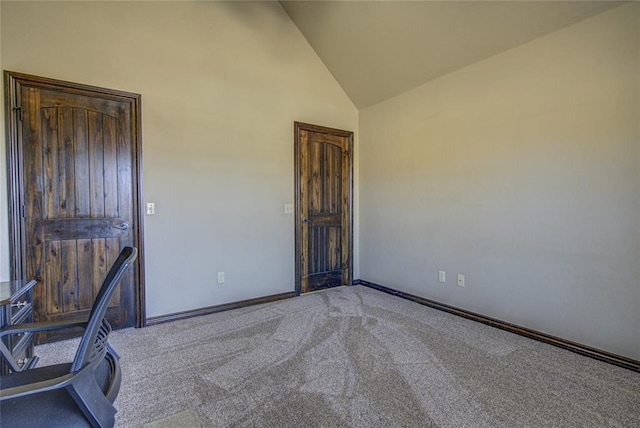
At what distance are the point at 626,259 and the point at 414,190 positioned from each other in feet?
6.47

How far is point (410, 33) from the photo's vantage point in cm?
319

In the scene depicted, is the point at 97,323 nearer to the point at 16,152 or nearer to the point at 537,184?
the point at 16,152

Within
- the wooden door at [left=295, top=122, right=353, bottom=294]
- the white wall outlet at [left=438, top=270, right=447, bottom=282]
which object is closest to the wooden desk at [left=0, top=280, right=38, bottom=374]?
the wooden door at [left=295, top=122, right=353, bottom=294]

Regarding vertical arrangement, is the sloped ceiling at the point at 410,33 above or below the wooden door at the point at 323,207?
above

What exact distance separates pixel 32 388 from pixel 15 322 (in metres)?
1.31

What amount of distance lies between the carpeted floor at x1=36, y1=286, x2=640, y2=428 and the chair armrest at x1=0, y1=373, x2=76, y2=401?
37.1 inches

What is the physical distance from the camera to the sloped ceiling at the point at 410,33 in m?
2.54

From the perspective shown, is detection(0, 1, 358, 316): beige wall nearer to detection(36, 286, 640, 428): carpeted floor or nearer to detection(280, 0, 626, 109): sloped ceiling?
detection(280, 0, 626, 109): sloped ceiling

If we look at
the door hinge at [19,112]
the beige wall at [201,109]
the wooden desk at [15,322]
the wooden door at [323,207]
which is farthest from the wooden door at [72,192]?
the wooden door at [323,207]

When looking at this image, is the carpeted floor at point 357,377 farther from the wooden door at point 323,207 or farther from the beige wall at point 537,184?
the wooden door at point 323,207

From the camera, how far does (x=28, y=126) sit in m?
2.57

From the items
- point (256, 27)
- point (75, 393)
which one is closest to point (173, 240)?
point (75, 393)

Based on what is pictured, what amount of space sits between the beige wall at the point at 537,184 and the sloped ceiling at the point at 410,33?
0.14m

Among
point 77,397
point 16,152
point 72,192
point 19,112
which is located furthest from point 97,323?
point 19,112
